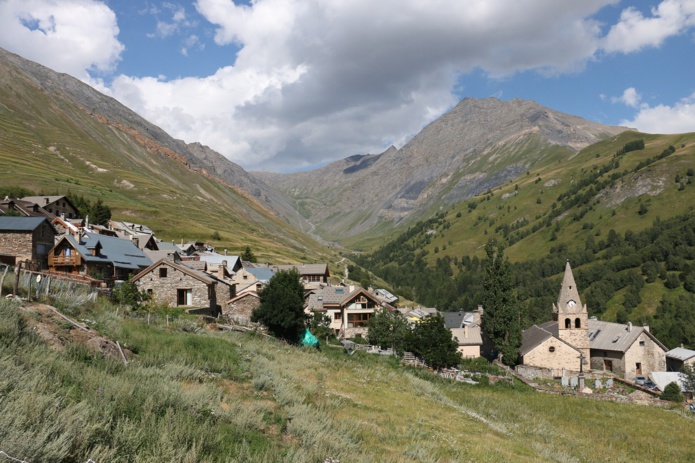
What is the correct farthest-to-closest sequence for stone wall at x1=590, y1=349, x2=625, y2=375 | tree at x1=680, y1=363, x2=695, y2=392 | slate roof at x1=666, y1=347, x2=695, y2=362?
slate roof at x1=666, y1=347, x2=695, y2=362 → stone wall at x1=590, y1=349, x2=625, y2=375 → tree at x1=680, y1=363, x2=695, y2=392

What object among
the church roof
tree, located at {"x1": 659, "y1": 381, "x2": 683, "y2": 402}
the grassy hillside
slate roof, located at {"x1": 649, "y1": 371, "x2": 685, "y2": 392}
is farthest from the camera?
the church roof

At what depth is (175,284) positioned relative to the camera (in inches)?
2050

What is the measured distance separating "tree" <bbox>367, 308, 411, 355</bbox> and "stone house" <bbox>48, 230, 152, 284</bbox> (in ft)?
102

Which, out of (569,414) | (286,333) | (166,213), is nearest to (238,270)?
(286,333)

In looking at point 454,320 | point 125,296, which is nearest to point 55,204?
point 125,296

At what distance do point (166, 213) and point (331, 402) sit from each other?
160341 millimetres

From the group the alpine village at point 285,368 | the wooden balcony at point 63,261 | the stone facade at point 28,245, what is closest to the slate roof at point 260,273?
the alpine village at point 285,368

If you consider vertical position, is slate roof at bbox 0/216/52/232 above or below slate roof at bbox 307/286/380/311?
above

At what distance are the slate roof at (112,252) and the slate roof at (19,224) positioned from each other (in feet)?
11.9

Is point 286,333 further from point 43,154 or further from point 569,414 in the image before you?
point 43,154

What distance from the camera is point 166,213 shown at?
548ft

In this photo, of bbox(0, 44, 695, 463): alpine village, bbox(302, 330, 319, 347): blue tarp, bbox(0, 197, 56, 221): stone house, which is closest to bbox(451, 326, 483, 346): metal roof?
bbox(0, 44, 695, 463): alpine village

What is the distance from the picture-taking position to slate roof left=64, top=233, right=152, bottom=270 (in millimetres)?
52303

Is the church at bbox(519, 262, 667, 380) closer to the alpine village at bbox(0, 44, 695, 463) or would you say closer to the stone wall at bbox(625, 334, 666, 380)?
the stone wall at bbox(625, 334, 666, 380)
